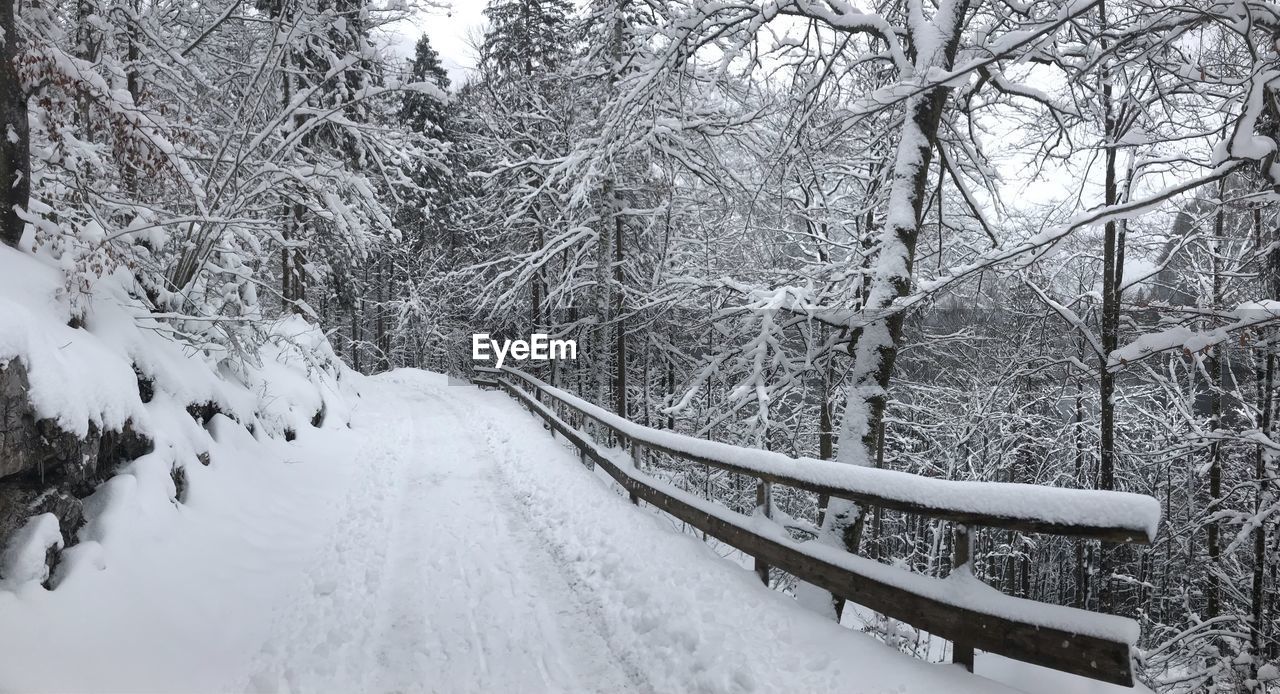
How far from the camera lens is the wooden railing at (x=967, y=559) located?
2.72 m

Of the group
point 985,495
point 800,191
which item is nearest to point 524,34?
point 800,191

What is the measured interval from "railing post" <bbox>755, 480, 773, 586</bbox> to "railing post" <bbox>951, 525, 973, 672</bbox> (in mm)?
1608

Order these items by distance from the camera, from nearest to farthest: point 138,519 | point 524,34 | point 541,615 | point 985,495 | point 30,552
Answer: point 985,495 → point 30,552 → point 138,519 → point 541,615 → point 524,34

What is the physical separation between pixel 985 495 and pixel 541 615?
11.0 feet

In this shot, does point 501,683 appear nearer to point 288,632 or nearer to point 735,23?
point 288,632

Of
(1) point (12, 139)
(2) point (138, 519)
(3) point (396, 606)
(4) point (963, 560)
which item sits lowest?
(3) point (396, 606)

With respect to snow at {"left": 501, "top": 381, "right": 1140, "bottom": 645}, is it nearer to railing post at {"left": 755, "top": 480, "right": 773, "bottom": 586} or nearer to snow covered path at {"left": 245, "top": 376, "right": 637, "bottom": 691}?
railing post at {"left": 755, "top": 480, "right": 773, "bottom": 586}

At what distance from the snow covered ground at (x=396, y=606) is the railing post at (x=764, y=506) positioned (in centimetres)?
12

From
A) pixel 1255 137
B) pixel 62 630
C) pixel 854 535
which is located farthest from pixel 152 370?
pixel 1255 137

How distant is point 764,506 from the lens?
498cm

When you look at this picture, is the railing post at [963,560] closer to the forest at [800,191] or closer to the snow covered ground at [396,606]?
the snow covered ground at [396,606]

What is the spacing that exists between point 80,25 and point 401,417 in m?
10.1

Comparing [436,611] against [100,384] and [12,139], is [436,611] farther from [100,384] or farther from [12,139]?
[12,139]

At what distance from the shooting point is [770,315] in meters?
6.43
